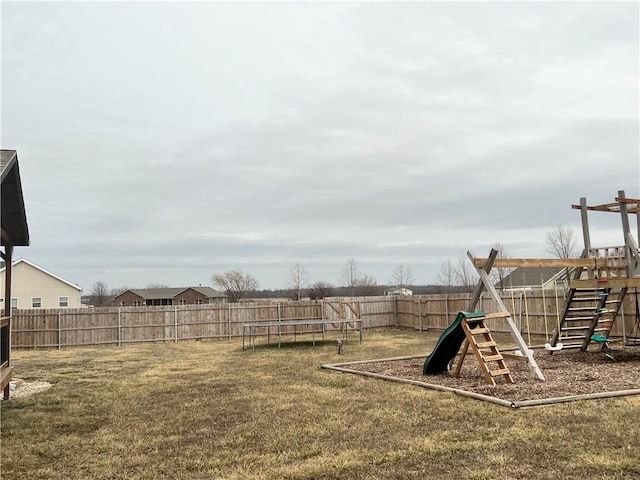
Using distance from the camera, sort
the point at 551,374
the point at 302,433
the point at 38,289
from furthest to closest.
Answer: the point at 38,289
the point at 551,374
the point at 302,433

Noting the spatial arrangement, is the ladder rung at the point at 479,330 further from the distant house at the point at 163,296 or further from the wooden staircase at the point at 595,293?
the distant house at the point at 163,296

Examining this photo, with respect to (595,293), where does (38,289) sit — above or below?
above

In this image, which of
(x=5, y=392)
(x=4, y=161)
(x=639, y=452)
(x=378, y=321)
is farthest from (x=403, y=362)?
(x=378, y=321)

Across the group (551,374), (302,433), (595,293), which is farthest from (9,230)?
(595,293)

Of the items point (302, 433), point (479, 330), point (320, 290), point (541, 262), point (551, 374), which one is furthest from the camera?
point (320, 290)

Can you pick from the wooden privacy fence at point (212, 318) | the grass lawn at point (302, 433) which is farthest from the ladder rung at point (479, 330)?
the wooden privacy fence at point (212, 318)

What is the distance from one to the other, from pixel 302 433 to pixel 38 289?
1540 inches

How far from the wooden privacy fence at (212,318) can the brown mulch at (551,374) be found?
576 cm

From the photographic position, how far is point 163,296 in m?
64.0

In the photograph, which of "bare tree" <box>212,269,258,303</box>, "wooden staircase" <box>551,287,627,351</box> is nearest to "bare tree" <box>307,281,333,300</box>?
"bare tree" <box>212,269,258,303</box>

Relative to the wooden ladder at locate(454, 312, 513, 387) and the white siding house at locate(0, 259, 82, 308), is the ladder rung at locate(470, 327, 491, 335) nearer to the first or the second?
the wooden ladder at locate(454, 312, 513, 387)

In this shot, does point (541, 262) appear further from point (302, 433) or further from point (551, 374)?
point (302, 433)

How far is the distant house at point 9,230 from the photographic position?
7.80 metres

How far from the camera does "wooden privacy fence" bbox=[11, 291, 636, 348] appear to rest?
60.5 ft
